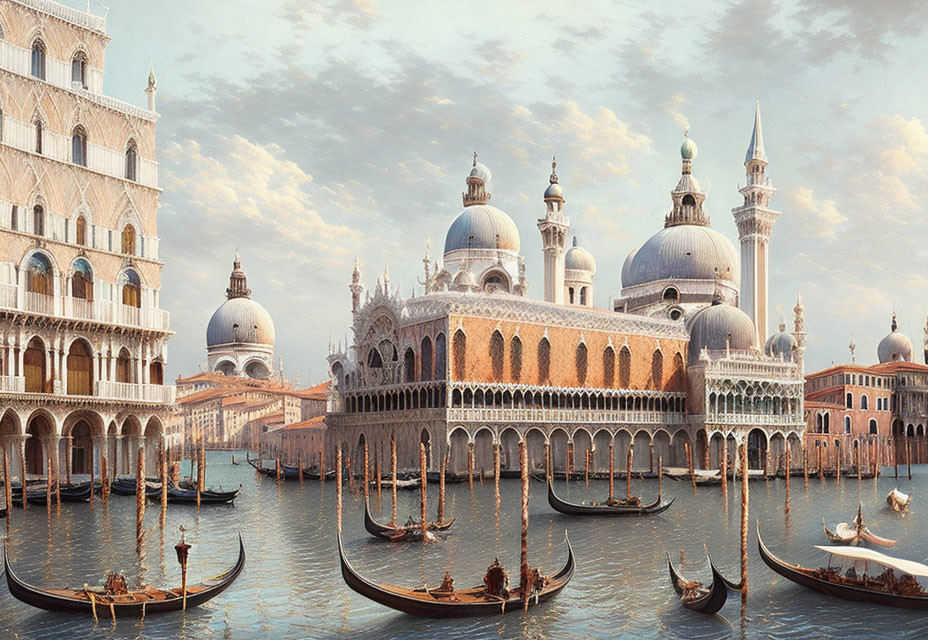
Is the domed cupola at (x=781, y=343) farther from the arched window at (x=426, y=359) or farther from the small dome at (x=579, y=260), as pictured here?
the arched window at (x=426, y=359)

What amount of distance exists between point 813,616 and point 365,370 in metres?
41.3

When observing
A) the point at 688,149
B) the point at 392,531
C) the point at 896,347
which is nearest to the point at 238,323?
the point at 688,149

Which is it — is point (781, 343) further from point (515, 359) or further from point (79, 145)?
point (79, 145)

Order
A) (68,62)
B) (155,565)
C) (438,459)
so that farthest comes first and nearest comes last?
(438,459), (68,62), (155,565)

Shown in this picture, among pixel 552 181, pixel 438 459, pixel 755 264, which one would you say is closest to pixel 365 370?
pixel 438 459

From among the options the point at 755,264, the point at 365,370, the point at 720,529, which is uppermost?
the point at 755,264

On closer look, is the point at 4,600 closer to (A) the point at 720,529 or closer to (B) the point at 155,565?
(B) the point at 155,565

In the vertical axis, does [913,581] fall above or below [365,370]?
below

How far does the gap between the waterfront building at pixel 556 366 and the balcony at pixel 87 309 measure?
610 inches

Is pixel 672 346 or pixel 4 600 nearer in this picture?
pixel 4 600

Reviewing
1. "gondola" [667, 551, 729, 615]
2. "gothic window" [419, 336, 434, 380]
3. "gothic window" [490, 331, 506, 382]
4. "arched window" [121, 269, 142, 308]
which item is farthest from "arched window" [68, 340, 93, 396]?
"gondola" [667, 551, 729, 615]

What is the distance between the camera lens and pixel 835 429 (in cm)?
7400

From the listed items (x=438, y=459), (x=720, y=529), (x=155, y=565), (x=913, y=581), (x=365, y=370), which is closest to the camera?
(x=913, y=581)

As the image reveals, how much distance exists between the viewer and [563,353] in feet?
181
